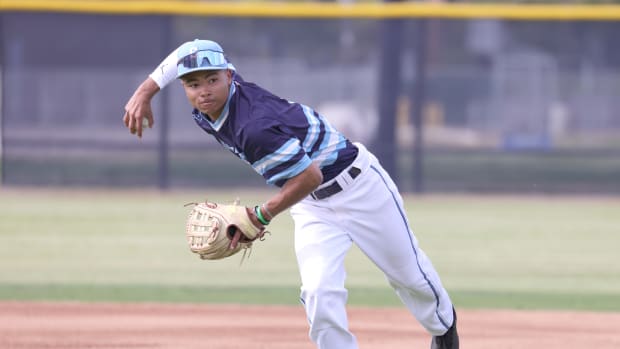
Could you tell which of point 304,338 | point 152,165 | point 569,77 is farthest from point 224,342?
point 569,77

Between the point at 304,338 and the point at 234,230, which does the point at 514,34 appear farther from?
the point at 234,230

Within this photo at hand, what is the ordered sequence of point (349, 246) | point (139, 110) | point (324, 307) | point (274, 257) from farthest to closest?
point (274, 257) → point (349, 246) → point (139, 110) → point (324, 307)

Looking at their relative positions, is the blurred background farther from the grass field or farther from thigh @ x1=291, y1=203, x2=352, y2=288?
thigh @ x1=291, y1=203, x2=352, y2=288

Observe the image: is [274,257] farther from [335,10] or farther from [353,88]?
[335,10]

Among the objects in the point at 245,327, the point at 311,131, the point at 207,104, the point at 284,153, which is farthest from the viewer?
the point at 245,327

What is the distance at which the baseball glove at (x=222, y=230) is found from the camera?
4.39 m

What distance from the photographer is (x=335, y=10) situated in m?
15.3

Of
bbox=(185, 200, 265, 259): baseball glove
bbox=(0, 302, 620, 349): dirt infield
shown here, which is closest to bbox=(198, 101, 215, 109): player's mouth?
bbox=(185, 200, 265, 259): baseball glove

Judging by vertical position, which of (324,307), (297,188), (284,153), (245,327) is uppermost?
(284,153)

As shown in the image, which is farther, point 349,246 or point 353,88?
point 353,88

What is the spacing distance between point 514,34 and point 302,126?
1140cm

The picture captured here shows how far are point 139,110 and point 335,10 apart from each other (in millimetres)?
10878

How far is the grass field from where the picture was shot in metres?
8.17

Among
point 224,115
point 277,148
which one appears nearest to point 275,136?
point 277,148
